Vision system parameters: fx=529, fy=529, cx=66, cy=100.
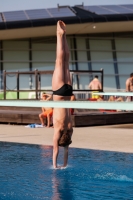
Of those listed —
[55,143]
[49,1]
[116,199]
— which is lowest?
[116,199]

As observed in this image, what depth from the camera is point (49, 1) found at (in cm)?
4403

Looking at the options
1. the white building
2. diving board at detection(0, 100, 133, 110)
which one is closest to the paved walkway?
diving board at detection(0, 100, 133, 110)

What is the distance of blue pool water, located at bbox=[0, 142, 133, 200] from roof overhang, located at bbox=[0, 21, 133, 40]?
2382 centimetres

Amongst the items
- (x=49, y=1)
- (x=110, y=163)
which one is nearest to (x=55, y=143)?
(x=110, y=163)

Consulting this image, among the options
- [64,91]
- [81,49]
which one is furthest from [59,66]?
[81,49]

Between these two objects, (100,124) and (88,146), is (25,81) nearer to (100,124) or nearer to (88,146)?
Answer: (100,124)

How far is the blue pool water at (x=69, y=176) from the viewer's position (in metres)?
5.84

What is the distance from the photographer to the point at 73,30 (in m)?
35.0

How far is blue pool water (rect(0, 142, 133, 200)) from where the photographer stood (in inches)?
230

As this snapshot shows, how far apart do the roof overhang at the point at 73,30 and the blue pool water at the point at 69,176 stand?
A: 78.1ft

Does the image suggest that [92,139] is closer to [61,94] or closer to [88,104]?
[61,94]

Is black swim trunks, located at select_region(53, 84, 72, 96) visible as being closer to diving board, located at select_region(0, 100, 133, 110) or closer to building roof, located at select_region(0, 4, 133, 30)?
diving board, located at select_region(0, 100, 133, 110)

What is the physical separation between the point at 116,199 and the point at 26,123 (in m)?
13.0

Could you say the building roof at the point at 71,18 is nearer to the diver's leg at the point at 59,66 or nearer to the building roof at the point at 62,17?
the building roof at the point at 62,17
